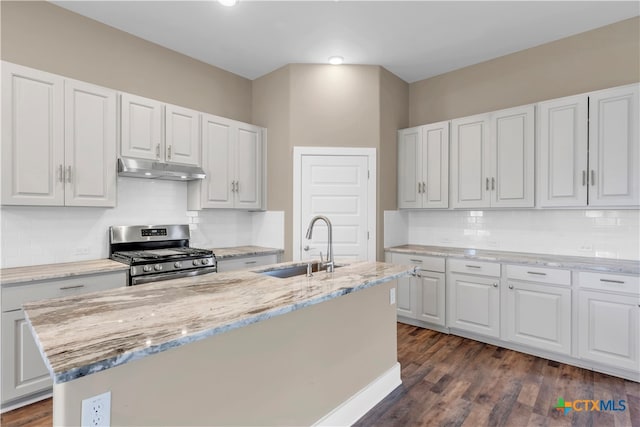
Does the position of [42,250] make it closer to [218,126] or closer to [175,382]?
[218,126]

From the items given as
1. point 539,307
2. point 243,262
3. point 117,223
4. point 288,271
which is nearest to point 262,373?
point 288,271

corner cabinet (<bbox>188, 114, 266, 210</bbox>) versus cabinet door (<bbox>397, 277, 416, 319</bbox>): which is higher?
corner cabinet (<bbox>188, 114, 266, 210</bbox>)

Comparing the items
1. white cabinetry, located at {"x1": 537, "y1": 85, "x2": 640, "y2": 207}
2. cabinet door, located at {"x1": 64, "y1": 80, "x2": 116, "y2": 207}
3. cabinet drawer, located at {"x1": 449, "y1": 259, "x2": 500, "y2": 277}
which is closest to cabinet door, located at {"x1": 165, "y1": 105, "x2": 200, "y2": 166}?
cabinet door, located at {"x1": 64, "y1": 80, "x2": 116, "y2": 207}

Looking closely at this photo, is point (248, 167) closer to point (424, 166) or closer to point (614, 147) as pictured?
point (424, 166)

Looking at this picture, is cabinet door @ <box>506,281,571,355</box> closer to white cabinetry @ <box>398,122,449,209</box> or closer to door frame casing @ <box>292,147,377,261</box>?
white cabinetry @ <box>398,122,449,209</box>

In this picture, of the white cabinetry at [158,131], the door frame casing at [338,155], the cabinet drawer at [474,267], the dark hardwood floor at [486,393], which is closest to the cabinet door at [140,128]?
the white cabinetry at [158,131]

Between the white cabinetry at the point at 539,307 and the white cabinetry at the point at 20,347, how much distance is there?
3.89 metres

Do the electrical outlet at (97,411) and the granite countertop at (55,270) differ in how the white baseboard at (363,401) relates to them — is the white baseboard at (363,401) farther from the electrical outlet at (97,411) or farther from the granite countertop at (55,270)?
the granite countertop at (55,270)

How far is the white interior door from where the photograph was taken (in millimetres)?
4070

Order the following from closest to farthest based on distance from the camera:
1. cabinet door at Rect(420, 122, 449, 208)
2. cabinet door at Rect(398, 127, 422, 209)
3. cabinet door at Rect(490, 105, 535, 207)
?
cabinet door at Rect(490, 105, 535, 207), cabinet door at Rect(420, 122, 449, 208), cabinet door at Rect(398, 127, 422, 209)

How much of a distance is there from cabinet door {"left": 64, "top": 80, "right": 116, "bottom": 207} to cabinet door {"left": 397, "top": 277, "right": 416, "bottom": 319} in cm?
324

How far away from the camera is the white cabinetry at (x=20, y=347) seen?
7.41 feet

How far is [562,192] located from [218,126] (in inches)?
144

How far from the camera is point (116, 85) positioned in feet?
10.9
